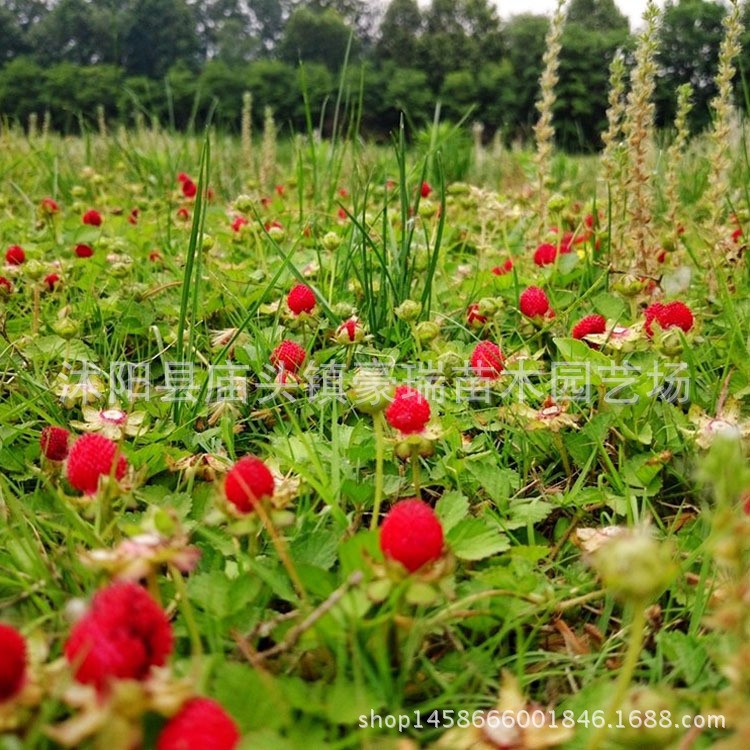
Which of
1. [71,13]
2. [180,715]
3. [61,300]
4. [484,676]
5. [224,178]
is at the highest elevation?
[71,13]

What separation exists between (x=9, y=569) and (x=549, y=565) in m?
0.59

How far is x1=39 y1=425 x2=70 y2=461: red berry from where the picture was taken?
0.96m

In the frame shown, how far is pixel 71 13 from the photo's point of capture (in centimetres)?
889

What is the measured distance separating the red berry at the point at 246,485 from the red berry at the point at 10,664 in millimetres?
247

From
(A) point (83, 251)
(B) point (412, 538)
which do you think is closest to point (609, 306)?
(B) point (412, 538)

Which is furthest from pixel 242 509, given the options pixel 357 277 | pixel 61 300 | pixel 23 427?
pixel 61 300

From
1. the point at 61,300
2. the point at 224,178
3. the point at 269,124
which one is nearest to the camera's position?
the point at 61,300

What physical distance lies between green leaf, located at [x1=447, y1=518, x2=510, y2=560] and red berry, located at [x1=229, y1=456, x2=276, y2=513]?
21 centimetres

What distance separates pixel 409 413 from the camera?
0.91m

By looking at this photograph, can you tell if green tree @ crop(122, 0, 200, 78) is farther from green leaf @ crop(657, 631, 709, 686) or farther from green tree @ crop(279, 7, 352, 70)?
green tree @ crop(279, 7, 352, 70)

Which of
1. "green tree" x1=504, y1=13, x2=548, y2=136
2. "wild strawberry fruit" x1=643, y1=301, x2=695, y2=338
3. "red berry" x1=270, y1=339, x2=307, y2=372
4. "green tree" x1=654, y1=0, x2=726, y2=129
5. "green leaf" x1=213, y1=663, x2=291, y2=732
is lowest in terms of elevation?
"green leaf" x1=213, y1=663, x2=291, y2=732

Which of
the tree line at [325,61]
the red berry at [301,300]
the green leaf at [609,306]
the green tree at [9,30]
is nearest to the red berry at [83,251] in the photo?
the tree line at [325,61]

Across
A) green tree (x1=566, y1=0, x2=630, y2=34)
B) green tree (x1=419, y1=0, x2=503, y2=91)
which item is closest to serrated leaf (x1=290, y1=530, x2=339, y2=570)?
green tree (x1=566, y1=0, x2=630, y2=34)

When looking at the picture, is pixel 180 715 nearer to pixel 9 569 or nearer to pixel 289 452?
pixel 9 569
